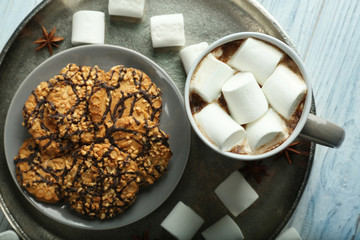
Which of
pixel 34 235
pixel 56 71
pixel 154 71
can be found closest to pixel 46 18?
pixel 56 71

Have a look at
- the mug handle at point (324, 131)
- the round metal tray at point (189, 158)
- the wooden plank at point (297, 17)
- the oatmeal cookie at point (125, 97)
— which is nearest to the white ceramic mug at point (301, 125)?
the mug handle at point (324, 131)

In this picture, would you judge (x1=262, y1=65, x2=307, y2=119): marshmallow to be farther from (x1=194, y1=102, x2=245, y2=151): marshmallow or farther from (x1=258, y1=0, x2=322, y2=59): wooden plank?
(x1=258, y1=0, x2=322, y2=59): wooden plank

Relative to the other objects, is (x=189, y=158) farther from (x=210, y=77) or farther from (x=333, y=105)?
(x=333, y=105)

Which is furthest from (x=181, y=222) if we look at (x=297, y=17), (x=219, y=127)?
(x=297, y=17)

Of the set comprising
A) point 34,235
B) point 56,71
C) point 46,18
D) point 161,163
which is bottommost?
point 34,235

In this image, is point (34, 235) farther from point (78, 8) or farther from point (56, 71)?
point (78, 8)

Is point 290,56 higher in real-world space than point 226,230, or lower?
higher

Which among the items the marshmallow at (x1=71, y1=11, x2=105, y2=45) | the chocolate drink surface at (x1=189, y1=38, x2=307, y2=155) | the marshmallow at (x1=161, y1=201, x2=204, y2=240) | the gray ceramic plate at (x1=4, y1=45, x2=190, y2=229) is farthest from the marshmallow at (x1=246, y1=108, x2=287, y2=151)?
the marshmallow at (x1=71, y1=11, x2=105, y2=45)
